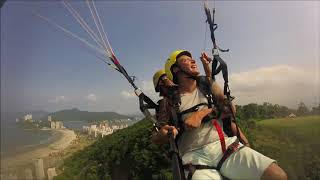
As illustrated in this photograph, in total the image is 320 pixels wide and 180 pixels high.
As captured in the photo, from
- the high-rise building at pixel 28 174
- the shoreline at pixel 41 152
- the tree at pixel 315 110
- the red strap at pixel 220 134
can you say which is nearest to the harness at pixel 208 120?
the red strap at pixel 220 134

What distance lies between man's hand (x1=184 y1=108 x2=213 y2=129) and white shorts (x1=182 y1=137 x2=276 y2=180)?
194 millimetres

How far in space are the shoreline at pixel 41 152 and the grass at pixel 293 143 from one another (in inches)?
450

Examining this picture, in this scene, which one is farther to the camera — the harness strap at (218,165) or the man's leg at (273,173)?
the harness strap at (218,165)

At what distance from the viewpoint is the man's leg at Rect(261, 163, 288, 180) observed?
2863 millimetres

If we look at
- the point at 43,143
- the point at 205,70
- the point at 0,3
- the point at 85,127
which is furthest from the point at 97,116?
the point at 205,70

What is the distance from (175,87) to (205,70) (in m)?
0.31

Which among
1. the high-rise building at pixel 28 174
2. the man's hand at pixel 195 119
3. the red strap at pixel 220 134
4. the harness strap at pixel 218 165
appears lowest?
the high-rise building at pixel 28 174

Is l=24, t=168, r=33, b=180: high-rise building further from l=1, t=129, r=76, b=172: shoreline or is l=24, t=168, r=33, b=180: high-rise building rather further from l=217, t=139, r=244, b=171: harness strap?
l=217, t=139, r=244, b=171: harness strap

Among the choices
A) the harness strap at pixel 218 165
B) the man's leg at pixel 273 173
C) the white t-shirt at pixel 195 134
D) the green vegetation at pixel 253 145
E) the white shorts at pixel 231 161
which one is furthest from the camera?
the green vegetation at pixel 253 145

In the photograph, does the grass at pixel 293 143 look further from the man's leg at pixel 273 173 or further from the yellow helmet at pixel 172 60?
the man's leg at pixel 273 173

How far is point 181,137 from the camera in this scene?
3408 millimetres

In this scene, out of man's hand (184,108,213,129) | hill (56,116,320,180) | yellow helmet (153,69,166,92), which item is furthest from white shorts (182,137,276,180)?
hill (56,116,320,180)

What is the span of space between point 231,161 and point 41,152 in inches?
1089

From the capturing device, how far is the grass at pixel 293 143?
18.8m
